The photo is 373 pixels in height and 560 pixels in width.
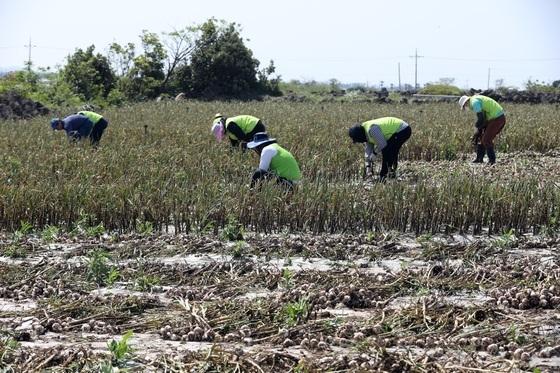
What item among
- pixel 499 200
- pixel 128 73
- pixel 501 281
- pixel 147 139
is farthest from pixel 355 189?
pixel 128 73

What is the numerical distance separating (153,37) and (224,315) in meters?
38.9

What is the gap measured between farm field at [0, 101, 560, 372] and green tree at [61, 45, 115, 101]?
24.8 m

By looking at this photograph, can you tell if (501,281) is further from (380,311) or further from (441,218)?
(441,218)

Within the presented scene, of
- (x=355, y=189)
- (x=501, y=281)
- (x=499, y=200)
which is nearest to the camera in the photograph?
(x=501, y=281)

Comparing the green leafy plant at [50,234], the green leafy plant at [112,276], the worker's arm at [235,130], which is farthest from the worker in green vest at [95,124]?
the green leafy plant at [112,276]

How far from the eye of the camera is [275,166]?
8.54 metres

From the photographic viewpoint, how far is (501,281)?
5.56m

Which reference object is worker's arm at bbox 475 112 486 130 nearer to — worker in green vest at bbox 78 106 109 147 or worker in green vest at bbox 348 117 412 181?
worker in green vest at bbox 348 117 412 181

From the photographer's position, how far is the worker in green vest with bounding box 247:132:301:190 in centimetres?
843

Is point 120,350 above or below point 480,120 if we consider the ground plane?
below

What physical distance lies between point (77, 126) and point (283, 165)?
537 centimetres

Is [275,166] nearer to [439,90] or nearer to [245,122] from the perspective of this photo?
[245,122]

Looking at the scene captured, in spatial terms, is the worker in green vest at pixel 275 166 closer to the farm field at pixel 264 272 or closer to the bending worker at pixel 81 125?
the farm field at pixel 264 272

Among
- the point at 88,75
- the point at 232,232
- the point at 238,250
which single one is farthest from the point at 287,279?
the point at 88,75
